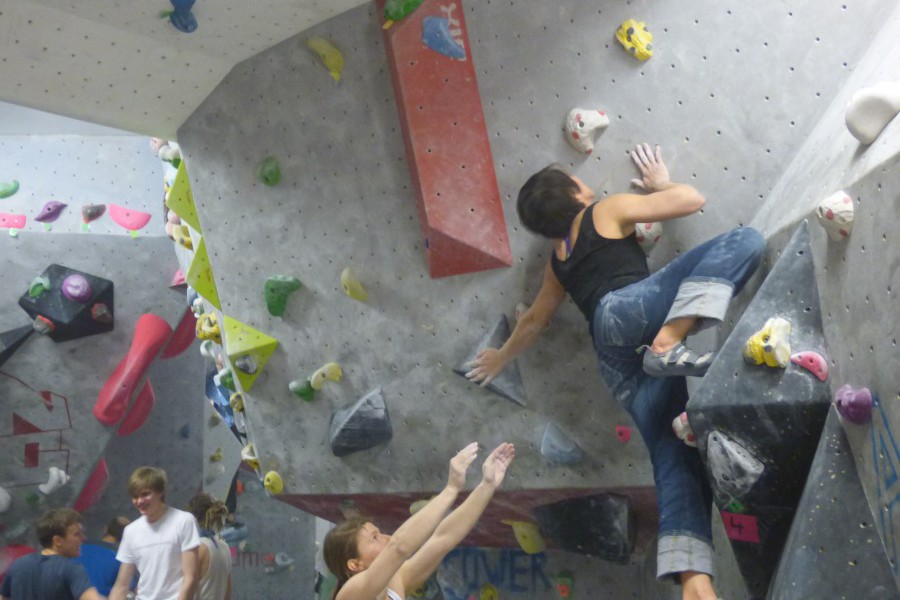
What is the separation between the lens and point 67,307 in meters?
6.19

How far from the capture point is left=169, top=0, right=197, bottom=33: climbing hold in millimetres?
3633

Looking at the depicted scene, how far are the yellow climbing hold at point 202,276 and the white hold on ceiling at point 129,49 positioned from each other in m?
0.56

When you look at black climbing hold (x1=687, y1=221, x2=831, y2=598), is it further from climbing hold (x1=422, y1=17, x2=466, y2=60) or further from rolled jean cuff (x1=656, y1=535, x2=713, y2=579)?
climbing hold (x1=422, y1=17, x2=466, y2=60)

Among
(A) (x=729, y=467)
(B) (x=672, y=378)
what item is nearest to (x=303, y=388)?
(B) (x=672, y=378)

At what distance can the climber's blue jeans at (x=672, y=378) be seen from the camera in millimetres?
2910

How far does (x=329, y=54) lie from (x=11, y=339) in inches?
130

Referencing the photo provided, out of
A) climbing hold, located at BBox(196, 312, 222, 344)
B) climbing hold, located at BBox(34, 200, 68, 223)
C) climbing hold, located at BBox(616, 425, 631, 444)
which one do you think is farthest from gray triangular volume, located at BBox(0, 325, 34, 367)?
climbing hold, located at BBox(616, 425, 631, 444)

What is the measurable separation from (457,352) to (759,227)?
1246 millimetres

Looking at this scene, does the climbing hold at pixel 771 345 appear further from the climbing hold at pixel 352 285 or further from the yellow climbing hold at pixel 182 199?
the yellow climbing hold at pixel 182 199

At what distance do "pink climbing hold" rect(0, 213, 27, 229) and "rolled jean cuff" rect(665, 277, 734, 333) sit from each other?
14.9 ft

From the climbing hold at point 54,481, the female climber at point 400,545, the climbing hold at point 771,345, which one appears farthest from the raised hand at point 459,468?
the climbing hold at point 54,481

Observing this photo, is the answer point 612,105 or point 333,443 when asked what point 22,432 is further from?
point 612,105

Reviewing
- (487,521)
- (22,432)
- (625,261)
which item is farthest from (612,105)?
(22,432)

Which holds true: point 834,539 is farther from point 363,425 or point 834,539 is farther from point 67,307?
point 67,307
